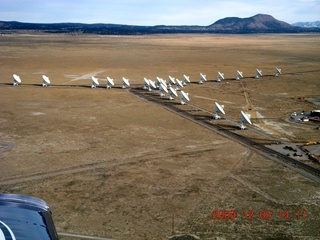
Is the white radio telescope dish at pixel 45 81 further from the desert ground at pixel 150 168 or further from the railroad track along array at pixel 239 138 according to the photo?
the railroad track along array at pixel 239 138

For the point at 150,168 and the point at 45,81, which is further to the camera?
the point at 45,81

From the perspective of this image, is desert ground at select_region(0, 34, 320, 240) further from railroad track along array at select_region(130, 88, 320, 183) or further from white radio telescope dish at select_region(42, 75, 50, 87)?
white radio telescope dish at select_region(42, 75, 50, 87)

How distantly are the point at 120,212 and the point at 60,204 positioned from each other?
3874 millimetres

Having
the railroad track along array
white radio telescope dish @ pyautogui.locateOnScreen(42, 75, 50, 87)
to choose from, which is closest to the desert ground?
the railroad track along array

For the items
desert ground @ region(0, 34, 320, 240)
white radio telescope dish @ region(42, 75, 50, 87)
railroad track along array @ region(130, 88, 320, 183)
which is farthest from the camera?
white radio telescope dish @ region(42, 75, 50, 87)

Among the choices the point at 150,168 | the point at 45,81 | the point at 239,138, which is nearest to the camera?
the point at 150,168

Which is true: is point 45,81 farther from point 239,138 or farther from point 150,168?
point 150,168

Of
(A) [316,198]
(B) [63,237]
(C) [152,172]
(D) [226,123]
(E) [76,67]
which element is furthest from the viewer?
(E) [76,67]

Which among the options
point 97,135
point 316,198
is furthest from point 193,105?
point 316,198

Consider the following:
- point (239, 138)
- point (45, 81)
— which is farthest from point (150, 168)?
point (45, 81)

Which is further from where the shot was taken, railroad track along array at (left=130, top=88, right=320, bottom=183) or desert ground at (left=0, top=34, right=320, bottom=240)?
railroad track along array at (left=130, top=88, right=320, bottom=183)

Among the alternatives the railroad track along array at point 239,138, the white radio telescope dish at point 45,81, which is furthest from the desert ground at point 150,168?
the white radio telescope dish at point 45,81

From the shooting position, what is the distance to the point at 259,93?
5912 centimetres

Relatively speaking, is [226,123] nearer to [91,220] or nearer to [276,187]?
[276,187]
